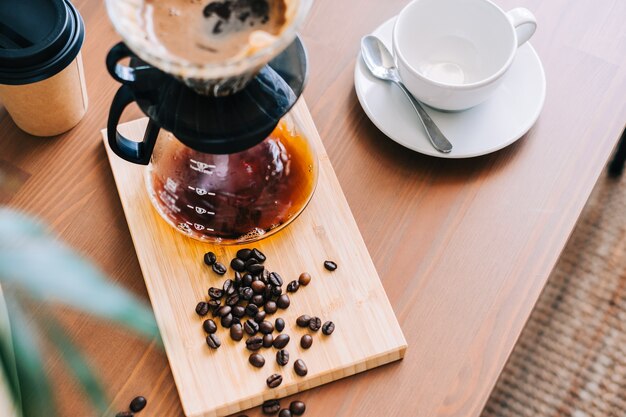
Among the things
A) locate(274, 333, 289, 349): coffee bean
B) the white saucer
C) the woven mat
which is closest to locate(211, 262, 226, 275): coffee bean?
locate(274, 333, 289, 349): coffee bean

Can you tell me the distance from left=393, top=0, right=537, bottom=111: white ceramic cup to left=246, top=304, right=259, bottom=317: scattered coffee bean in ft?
1.12

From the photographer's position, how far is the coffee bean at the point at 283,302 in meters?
0.86

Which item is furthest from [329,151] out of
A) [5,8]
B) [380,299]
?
[5,8]

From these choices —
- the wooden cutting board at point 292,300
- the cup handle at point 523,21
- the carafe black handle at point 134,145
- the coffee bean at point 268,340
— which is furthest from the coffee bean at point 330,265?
the cup handle at point 523,21

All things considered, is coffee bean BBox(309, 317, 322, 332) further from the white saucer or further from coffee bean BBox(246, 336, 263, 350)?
the white saucer

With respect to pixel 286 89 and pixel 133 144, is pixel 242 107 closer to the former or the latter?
pixel 286 89

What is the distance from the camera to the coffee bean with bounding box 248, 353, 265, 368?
0.83 meters

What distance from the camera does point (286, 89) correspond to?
0.77 metres

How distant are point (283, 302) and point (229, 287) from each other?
0.07 metres

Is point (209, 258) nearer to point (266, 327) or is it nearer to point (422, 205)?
point (266, 327)

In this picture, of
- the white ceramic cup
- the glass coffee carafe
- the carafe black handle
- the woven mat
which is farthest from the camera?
the woven mat

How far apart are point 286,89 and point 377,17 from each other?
38 centimetres

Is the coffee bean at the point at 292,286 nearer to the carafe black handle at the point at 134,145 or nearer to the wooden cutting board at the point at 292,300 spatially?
the wooden cutting board at the point at 292,300

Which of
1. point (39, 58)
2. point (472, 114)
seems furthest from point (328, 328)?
point (39, 58)
